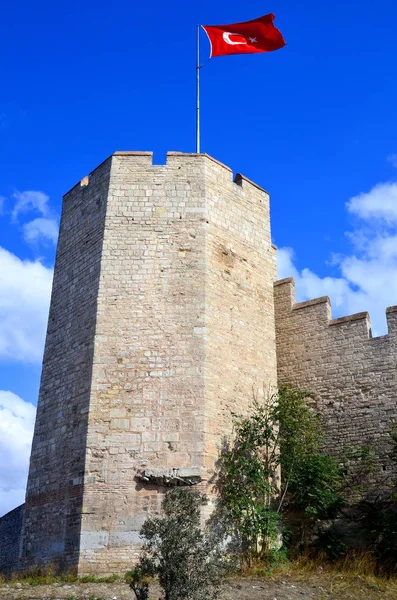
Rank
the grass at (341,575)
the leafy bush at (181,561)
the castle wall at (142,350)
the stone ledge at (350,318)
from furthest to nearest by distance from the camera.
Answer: the stone ledge at (350,318) < the castle wall at (142,350) < the grass at (341,575) < the leafy bush at (181,561)

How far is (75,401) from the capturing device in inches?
454

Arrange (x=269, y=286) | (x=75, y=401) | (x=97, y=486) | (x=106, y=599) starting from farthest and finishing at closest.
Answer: (x=269, y=286), (x=75, y=401), (x=97, y=486), (x=106, y=599)

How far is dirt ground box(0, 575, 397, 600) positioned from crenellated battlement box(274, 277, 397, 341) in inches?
209

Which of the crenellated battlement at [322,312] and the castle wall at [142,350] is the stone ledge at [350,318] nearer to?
the crenellated battlement at [322,312]

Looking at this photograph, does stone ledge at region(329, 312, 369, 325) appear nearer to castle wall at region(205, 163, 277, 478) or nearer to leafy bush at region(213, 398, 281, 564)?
castle wall at region(205, 163, 277, 478)

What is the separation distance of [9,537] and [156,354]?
338 inches

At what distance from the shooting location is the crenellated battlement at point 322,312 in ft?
44.6

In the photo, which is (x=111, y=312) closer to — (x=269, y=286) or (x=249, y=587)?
(x=269, y=286)

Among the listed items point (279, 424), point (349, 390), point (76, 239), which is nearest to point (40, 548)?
point (279, 424)

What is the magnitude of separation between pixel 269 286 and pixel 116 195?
3.72m

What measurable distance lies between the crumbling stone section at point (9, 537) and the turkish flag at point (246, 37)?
1205 cm

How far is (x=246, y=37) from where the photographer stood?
14.7m

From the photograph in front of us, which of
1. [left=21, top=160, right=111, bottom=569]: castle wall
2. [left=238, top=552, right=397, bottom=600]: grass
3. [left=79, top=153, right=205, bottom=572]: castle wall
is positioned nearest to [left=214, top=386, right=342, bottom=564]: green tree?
[left=238, top=552, right=397, bottom=600]: grass

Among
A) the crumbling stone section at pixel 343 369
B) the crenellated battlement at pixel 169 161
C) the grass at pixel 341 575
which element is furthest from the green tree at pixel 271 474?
the crenellated battlement at pixel 169 161
